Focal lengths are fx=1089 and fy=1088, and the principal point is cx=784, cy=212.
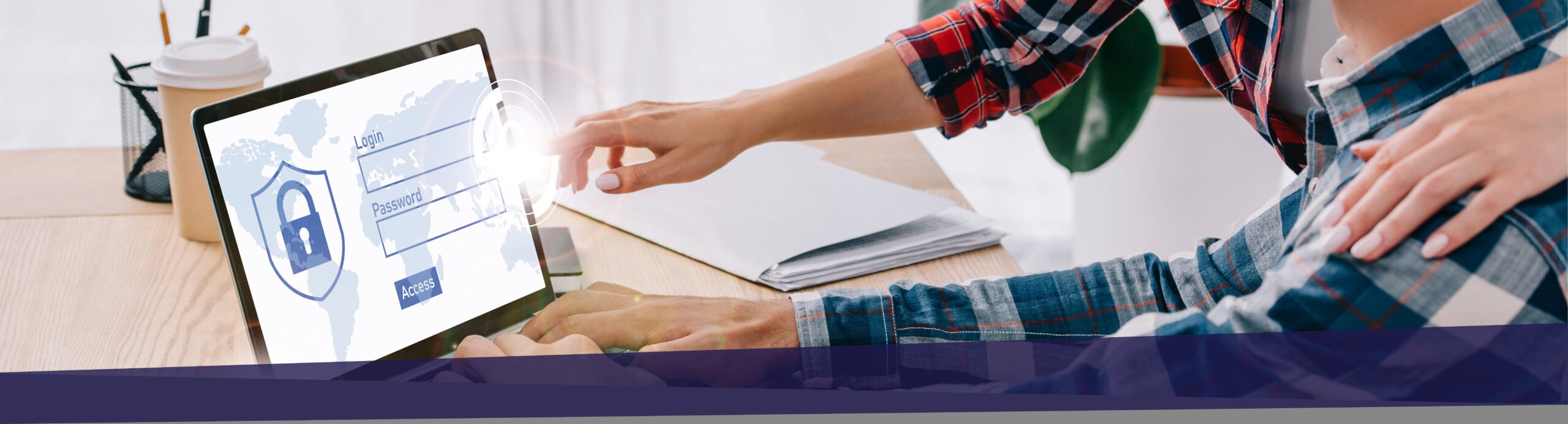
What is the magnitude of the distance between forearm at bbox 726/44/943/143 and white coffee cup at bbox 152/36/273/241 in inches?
15.2

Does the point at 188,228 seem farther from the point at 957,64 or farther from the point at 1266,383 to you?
the point at 1266,383

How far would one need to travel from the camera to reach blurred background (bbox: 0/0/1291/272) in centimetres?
177

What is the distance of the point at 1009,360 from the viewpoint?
76 cm

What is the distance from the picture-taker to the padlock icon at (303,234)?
67cm

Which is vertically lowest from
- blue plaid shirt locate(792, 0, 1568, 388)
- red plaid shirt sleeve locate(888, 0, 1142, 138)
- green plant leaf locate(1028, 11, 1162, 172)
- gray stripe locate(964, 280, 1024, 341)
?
green plant leaf locate(1028, 11, 1162, 172)

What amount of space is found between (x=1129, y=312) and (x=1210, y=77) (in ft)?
0.84

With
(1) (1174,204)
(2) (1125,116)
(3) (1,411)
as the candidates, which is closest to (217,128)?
(3) (1,411)

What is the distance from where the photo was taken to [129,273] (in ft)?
2.81

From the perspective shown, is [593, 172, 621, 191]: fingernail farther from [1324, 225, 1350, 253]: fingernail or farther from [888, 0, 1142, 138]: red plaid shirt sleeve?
[1324, 225, 1350, 253]: fingernail

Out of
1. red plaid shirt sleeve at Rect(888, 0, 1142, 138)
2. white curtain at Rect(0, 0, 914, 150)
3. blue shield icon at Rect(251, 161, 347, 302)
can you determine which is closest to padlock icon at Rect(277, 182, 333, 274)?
blue shield icon at Rect(251, 161, 347, 302)

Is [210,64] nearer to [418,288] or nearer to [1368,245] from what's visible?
[418,288]

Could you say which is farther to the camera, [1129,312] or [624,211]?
[624,211]

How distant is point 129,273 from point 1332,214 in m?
0.85

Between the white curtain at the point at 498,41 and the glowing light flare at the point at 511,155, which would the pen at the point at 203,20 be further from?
the white curtain at the point at 498,41
